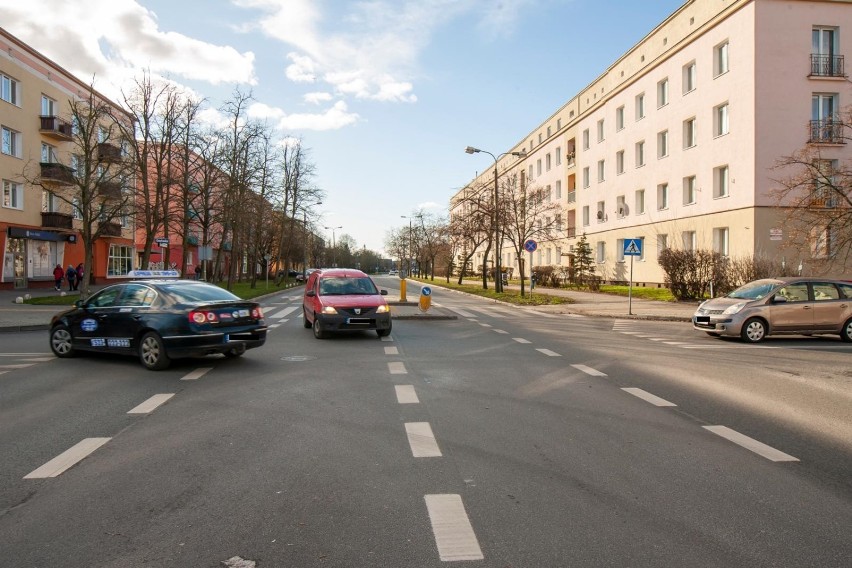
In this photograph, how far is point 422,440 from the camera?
5582 millimetres

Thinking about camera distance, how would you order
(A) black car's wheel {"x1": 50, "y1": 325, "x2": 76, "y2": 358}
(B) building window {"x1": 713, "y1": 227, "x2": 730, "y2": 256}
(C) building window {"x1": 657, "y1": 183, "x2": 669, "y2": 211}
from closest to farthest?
(A) black car's wheel {"x1": 50, "y1": 325, "x2": 76, "y2": 358} < (B) building window {"x1": 713, "y1": 227, "x2": 730, "y2": 256} < (C) building window {"x1": 657, "y1": 183, "x2": 669, "y2": 211}

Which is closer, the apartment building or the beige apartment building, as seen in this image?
the beige apartment building

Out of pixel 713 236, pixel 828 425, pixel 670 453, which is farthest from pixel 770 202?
Answer: pixel 670 453

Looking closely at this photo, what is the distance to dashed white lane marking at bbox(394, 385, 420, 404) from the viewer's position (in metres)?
7.25

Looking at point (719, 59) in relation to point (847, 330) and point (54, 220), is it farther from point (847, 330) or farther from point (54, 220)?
point (54, 220)

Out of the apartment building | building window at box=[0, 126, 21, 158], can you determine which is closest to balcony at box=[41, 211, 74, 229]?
the apartment building

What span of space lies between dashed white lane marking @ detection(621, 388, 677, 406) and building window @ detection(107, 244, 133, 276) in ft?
162

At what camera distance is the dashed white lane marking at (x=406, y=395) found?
7246mm

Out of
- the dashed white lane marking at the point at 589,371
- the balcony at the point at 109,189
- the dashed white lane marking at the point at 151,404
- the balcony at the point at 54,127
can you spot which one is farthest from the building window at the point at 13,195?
the dashed white lane marking at the point at 589,371

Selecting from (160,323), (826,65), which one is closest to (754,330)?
(160,323)

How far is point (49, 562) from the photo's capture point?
3248mm

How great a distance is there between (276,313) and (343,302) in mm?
9344

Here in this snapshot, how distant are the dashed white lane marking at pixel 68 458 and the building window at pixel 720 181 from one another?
3053 centimetres

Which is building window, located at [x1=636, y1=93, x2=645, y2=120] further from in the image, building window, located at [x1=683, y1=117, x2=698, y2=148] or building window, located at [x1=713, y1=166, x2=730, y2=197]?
building window, located at [x1=713, y1=166, x2=730, y2=197]
